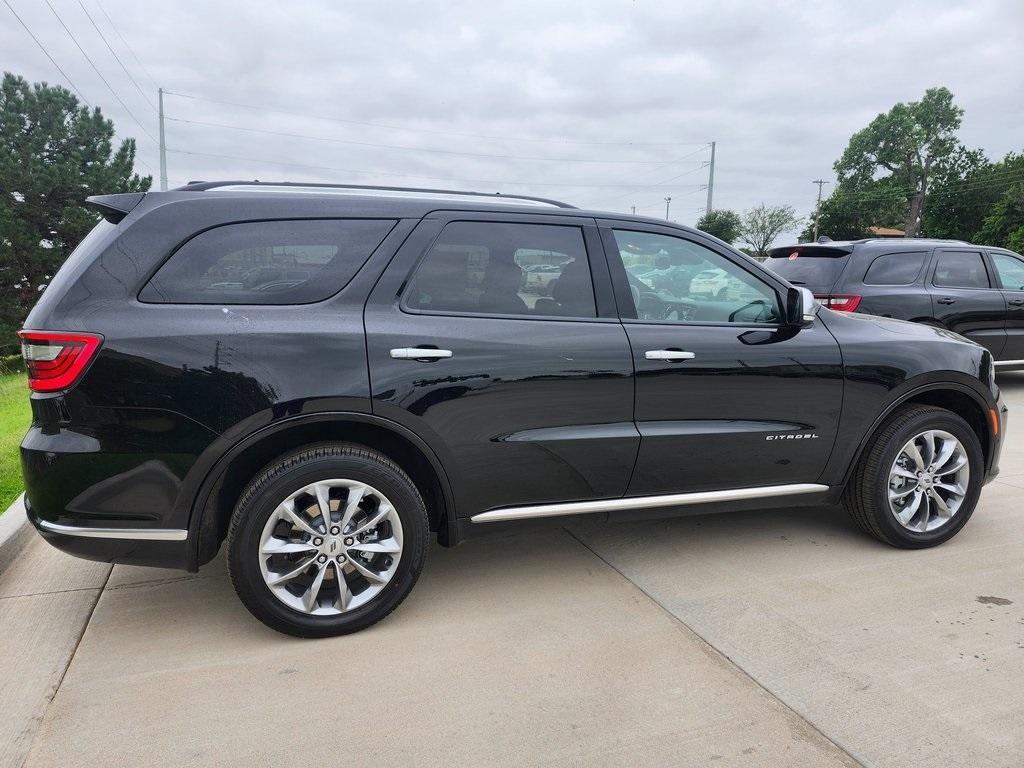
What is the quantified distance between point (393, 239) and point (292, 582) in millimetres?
1432

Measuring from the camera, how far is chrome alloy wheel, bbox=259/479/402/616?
2750mm

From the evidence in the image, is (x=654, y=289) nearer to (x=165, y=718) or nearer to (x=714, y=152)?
(x=165, y=718)

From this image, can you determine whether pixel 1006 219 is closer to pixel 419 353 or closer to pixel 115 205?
pixel 419 353

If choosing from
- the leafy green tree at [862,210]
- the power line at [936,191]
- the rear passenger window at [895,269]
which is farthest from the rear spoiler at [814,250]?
the leafy green tree at [862,210]

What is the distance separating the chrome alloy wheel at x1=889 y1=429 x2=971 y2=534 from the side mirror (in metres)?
0.88

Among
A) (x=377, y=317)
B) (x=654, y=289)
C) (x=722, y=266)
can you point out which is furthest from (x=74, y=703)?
(x=722, y=266)

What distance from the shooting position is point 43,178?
2400 cm

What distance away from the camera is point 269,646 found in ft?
9.29

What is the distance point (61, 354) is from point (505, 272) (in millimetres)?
1708

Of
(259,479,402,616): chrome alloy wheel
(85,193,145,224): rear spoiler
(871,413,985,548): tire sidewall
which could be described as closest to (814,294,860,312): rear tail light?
(871,413,985,548): tire sidewall

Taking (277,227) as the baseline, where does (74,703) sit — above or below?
below

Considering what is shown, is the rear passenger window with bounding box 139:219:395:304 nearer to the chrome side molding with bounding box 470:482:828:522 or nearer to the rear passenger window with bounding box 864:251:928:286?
the chrome side molding with bounding box 470:482:828:522

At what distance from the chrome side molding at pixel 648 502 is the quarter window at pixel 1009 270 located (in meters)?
6.22

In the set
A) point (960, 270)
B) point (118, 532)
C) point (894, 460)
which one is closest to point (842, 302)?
point (960, 270)
